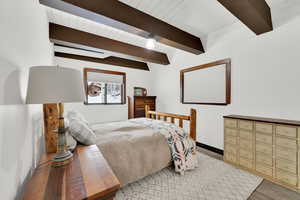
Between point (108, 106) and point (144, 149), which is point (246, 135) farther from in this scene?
point (108, 106)

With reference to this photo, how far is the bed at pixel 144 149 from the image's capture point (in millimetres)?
1523

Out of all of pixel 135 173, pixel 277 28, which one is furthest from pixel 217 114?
pixel 135 173

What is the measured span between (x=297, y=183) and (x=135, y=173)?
6.78ft

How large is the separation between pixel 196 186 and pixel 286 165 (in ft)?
4.03

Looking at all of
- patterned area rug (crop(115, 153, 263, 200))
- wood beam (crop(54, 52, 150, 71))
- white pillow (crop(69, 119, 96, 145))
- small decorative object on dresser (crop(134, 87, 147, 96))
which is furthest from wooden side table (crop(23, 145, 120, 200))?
small decorative object on dresser (crop(134, 87, 147, 96))

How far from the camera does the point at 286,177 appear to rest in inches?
65.7

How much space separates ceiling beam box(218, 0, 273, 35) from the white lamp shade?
5.75 feet

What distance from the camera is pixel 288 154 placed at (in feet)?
5.41

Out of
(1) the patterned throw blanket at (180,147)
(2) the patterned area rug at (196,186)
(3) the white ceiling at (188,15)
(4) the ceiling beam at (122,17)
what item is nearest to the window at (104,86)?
(3) the white ceiling at (188,15)

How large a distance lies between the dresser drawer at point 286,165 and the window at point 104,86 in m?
3.73

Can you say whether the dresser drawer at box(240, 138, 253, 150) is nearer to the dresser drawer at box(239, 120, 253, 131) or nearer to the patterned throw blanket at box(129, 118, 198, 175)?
the dresser drawer at box(239, 120, 253, 131)

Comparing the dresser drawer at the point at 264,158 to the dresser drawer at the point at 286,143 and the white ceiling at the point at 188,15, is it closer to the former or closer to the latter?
the dresser drawer at the point at 286,143

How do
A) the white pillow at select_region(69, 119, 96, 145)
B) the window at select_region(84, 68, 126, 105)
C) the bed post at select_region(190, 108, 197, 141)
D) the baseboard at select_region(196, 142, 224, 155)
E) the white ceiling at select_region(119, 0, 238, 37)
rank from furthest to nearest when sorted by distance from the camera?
the window at select_region(84, 68, 126, 105) < the baseboard at select_region(196, 142, 224, 155) < the bed post at select_region(190, 108, 197, 141) < the white ceiling at select_region(119, 0, 238, 37) < the white pillow at select_region(69, 119, 96, 145)

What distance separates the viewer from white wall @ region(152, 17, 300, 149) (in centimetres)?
186
